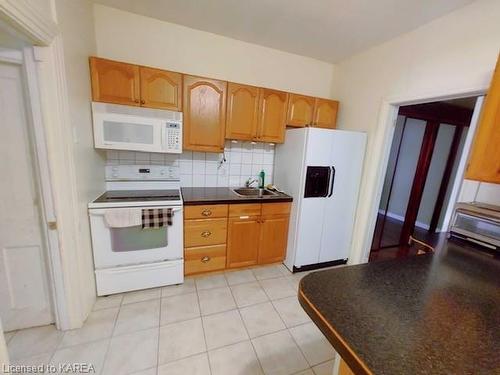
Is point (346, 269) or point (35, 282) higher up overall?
point (346, 269)

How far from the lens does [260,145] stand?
2859 millimetres

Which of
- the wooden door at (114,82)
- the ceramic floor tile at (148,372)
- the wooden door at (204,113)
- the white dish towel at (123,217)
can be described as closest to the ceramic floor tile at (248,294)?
the ceramic floor tile at (148,372)

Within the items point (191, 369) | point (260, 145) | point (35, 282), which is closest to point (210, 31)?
point (260, 145)

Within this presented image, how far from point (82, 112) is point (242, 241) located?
1850 mm

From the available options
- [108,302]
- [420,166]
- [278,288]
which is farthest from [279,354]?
[420,166]

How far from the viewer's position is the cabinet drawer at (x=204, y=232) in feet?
7.19

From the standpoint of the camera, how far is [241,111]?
7.76 ft

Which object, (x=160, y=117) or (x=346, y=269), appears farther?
(x=160, y=117)

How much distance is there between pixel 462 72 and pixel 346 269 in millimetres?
1830

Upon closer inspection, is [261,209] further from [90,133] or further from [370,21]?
[370,21]

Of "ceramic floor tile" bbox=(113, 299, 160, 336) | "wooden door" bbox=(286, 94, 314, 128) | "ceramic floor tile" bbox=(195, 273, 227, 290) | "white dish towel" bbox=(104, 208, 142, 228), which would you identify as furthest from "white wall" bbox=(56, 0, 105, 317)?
"wooden door" bbox=(286, 94, 314, 128)

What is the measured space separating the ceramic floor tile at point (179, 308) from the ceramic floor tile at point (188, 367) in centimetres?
37

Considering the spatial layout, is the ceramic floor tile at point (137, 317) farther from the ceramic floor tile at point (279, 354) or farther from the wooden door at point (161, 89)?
the wooden door at point (161, 89)

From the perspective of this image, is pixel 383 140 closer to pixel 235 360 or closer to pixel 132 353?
pixel 235 360
